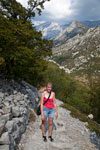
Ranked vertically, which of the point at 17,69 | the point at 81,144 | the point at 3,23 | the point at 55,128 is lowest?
the point at 81,144

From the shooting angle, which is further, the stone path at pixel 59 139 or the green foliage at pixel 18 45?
the green foliage at pixel 18 45

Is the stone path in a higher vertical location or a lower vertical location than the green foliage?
lower

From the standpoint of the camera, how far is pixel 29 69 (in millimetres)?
14406

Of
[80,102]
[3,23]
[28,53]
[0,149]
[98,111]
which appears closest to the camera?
[0,149]

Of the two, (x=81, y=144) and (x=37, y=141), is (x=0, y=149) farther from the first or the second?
(x=81, y=144)

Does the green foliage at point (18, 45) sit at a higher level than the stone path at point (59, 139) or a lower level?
higher

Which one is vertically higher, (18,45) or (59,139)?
(18,45)

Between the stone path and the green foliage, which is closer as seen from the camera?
the stone path

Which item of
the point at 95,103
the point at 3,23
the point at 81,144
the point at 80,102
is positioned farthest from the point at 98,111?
the point at 3,23

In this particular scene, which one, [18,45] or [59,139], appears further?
[18,45]

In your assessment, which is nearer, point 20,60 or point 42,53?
point 20,60

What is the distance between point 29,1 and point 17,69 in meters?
9.66

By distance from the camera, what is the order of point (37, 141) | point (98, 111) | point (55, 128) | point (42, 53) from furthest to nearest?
point (98, 111), point (42, 53), point (55, 128), point (37, 141)

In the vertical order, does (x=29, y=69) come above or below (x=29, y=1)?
below
